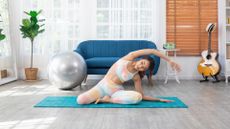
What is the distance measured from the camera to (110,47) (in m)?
7.03

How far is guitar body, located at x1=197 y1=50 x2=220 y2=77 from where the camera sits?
264 inches

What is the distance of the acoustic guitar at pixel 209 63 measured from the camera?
→ 672 cm

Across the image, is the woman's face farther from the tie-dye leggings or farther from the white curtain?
the white curtain

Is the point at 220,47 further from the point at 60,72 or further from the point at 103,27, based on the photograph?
the point at 60,72

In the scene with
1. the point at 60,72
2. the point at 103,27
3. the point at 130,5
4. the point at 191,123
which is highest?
the point at 130,5

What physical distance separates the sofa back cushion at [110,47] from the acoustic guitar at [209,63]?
46.4 inches

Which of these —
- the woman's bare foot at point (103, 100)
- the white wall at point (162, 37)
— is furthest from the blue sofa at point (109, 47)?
the woman's bare foot at point (103, 100)

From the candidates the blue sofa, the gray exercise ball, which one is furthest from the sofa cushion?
the blue sofa

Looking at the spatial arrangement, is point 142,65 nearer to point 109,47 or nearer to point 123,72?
point 123,72

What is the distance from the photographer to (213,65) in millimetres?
6738

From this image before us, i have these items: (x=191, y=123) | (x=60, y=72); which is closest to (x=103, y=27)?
(x=60, y=72)

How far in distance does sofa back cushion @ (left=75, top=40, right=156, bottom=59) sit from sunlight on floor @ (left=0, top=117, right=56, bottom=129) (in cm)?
361

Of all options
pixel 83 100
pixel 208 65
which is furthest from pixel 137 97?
pixel 208 65

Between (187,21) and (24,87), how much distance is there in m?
3.73
